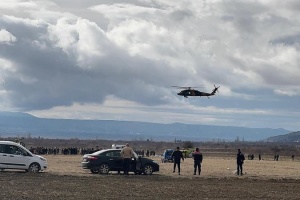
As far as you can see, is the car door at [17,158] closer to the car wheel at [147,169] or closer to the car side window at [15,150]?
the car side window at [15,150]

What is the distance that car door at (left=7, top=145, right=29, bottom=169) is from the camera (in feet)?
106

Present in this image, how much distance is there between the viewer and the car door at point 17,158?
3238cm

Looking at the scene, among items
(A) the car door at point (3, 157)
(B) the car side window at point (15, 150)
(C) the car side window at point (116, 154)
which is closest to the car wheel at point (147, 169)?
(C) the car side window at point (116, 154)

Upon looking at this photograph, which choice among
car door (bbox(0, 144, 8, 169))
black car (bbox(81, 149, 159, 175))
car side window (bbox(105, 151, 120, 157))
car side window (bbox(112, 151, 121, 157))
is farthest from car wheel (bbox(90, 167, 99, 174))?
car door (bbox(0, 144, 8, 169))

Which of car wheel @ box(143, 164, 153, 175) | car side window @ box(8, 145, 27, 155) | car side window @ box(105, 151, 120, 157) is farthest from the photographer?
car wheel @ box(143, 164, 153, 175)

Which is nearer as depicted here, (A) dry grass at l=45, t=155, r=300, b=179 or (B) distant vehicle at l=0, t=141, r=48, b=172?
(B) distant vehicle at l=0, t=141, r=48, b=172

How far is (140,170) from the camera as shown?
113ft

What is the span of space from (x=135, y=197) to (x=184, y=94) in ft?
101

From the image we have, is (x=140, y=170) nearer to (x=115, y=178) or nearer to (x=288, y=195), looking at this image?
(x=115, y=178)

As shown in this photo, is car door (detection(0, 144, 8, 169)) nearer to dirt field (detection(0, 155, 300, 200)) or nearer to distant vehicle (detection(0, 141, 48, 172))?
distant vehicle (detection(0, 141, 48, 172))

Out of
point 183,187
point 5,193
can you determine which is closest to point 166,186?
point 183,187

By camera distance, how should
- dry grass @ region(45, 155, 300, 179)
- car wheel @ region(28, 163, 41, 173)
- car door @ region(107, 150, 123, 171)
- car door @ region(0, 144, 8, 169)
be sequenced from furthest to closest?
dry grass @ region(45, 155, 300, 179), car door @ region(107, 150, 123, 171), car wheel @ region(28, 163, 41, 173), car door @ region(0, 144, 8, 169)

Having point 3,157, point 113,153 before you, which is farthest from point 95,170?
point 3,157

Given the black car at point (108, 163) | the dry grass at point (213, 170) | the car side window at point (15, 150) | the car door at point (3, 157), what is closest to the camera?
A: the car door at point (3, 157)
